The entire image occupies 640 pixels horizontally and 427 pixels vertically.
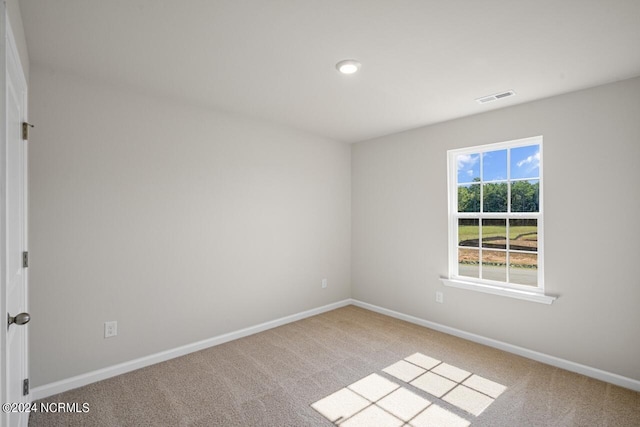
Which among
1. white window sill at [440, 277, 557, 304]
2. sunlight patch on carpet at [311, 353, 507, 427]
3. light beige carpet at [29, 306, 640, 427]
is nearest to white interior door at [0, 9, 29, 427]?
light beige carpet at [29, 306, 640, 427]

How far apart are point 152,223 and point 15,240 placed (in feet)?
3.98

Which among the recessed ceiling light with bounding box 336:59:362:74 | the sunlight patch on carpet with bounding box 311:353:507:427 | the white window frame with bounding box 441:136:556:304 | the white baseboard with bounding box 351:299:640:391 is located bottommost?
the sunlight patch on carpet with bounding box 311:353:507:427

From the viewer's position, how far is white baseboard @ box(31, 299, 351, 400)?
2441mm

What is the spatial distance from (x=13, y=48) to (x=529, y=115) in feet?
12.3

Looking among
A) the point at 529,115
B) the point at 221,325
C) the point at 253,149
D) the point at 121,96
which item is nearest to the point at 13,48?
the point at 121,96

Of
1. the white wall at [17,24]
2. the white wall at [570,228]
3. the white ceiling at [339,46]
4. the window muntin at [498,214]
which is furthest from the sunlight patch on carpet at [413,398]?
the white wall at [17,24]

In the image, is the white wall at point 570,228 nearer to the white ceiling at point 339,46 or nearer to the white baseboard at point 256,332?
the white baseboard at point 256,332

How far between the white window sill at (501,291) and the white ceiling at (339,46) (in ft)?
5.93

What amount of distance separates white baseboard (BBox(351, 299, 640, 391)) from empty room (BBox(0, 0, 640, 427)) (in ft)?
0.05

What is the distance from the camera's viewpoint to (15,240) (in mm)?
1756

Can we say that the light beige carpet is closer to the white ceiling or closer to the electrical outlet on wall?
the electrical outlet on wall

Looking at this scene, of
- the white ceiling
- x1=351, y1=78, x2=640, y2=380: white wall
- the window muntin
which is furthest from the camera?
the window muntin

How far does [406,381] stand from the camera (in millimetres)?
2686

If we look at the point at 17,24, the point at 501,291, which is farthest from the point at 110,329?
the point at 501,291
